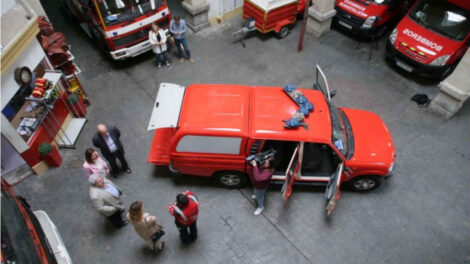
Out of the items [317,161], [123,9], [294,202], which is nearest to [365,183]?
[317,161]

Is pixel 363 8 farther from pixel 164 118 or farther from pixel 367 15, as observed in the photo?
pixel 164 118

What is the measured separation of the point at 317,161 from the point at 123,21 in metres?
6.22

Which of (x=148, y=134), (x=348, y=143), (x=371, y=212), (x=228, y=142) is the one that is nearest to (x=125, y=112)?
(x=148, y=134)

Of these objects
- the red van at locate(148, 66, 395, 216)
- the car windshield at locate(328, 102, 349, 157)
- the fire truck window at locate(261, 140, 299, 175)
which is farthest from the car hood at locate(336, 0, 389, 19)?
the fire truck window at locate(261, 140, 299, 175)

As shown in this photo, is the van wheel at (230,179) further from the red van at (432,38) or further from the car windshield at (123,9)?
the red van at (432,38)

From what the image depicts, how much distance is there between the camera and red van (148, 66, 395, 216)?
5867 mm

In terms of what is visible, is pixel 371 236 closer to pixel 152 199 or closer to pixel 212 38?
pixel 152 199

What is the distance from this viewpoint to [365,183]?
6555 millimetres

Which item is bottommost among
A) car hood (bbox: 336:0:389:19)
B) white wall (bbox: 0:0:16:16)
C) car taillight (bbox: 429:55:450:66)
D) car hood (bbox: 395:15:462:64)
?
car taillight (bbox: 429:55:450:66)

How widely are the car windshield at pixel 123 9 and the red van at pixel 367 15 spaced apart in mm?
5653

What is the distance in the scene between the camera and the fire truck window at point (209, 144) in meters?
5.92

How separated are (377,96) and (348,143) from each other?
326 centimetres

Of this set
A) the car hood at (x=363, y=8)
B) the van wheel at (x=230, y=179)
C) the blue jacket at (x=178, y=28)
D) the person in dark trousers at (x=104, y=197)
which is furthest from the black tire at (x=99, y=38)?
the car hood at (x=363, y=8)

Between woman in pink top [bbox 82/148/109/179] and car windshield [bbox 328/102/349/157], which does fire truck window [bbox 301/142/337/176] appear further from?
woman in pink top [bbox 82/148/109/179]
